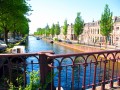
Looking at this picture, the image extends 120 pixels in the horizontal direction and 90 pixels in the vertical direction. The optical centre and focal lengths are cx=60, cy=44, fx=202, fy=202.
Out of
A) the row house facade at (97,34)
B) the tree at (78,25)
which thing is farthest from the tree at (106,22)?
the tree at (78,25)

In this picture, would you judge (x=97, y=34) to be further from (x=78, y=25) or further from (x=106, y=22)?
(x=106, y=22)

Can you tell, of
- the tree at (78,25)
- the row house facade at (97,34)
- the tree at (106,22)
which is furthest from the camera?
the tree at (78,25)

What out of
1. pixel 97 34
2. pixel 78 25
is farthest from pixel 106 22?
pixel 97 34

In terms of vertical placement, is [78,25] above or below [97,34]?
above

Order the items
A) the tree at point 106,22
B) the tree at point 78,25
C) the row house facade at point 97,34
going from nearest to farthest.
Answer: the tree at point 106,22, the row house facade at point 97,34, the tree at point 78,25

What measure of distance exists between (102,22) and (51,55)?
41813 millimetres

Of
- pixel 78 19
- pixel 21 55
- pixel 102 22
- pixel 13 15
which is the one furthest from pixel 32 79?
pixel 78 19

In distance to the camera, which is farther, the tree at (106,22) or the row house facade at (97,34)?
the row house facade at (97,34)

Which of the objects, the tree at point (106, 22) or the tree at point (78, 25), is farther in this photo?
the tree at point (78, 25)

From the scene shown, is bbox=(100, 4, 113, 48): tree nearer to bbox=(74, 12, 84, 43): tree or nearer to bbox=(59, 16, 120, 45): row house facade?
bbox=(59, 16, 120, 45): row house facade

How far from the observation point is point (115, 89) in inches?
245

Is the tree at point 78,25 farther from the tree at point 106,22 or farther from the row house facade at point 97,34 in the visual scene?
the tree at point 106,22

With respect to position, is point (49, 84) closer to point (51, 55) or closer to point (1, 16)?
point (51, 55)

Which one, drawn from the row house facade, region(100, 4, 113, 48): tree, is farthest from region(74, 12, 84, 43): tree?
region(100, 4, 113, 48): tree
